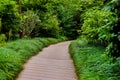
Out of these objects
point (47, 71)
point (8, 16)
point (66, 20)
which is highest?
point (8, 16)

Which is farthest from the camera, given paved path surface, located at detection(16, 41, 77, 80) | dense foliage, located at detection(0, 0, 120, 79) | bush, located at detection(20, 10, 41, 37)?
bush, located at detection(20, 10, 41, 37)

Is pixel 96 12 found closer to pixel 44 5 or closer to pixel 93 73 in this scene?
pixel 93 73

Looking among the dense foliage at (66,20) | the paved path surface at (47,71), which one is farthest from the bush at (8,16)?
the paved path surface at (47,71)

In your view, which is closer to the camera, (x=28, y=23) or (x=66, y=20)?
(x=28, y=23)

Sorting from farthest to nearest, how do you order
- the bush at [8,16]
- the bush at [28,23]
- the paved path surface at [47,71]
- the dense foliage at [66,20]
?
the bush at [28,23] → the bush at [8,16] → the paved path surface at [47,71] → the dense foliage at [66,20]

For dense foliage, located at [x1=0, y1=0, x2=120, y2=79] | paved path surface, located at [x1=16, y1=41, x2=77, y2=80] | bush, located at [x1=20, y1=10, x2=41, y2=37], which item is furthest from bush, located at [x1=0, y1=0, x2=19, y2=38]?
paved path surface, located at [x1=16, y1=41, x2=77, y2=80]

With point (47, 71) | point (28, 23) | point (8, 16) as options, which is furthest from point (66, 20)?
point (47, 71)

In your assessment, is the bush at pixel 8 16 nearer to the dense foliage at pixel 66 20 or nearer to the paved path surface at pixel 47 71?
the dense foliage at pixel 66 20

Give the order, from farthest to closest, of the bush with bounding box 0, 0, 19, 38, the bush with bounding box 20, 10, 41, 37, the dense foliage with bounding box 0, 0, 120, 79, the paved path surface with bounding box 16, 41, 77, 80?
1. the bush with bounding box 20, 10, 41, 37
2. the bush with bounding box 0, 0, 19, 38
3. the paved path surface with bounding box 16, 41, 77, 80
4. the dense foliage with bounding box 0, 0, 120, 79

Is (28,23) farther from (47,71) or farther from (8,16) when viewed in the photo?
(47,71)

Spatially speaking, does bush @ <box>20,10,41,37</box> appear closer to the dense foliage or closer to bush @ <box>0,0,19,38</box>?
the dense foliage

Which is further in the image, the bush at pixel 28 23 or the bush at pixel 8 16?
the bush at pixel 28 23

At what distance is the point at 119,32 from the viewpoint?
7.05 metres

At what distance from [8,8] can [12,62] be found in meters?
9.07
